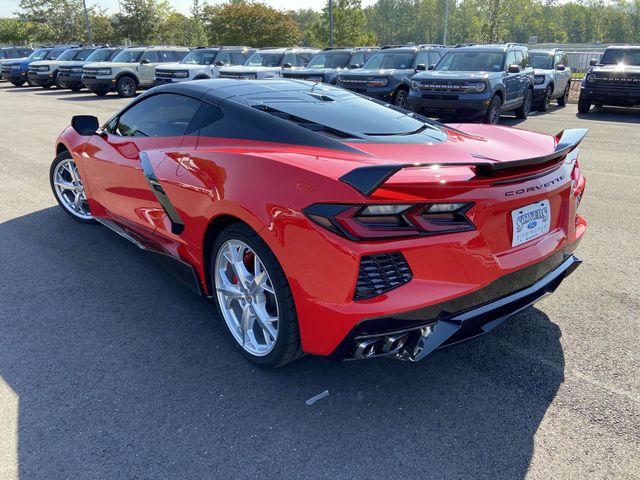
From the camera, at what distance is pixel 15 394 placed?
2.78 meters

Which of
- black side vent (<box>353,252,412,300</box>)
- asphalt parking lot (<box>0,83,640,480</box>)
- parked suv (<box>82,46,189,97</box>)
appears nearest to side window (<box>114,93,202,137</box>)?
asphalt parking lot (<box>0,83,640,480</box>)

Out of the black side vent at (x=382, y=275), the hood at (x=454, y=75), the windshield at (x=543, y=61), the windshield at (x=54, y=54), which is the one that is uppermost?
the windshield at (x=54, y=54)

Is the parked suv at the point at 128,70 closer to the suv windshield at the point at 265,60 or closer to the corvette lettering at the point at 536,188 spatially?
the suv windshield at the point at 265,60

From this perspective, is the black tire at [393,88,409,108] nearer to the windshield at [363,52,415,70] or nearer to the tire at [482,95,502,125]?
the windshield at [363,52,415,70]

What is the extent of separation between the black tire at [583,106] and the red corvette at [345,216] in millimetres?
13150

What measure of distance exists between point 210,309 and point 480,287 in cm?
195

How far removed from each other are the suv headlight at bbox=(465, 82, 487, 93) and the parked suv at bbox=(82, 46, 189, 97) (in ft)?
48.7

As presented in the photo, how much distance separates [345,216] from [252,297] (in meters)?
0.93

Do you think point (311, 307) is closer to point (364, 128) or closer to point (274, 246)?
point (274, 246)

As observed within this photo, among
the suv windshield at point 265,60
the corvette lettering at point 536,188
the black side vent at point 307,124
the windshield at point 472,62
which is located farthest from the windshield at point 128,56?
the corvette lettering at point 536,188

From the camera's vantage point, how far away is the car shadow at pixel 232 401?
7.67ft

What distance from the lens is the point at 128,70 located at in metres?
21.5

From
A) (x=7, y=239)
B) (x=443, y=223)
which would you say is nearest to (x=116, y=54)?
(x=7, y=239)

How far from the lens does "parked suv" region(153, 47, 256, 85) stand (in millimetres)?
19562
